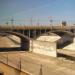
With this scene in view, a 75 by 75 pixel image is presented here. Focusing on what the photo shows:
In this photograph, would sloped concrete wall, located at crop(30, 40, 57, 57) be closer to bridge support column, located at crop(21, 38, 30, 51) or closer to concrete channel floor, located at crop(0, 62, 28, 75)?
bridge support column, located at crop(21, 38, 30, 51)

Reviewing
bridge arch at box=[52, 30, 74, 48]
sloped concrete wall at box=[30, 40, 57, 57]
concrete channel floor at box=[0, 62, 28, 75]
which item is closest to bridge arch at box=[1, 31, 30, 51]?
sloped concrete wall at box=[30, 40, 57, 57]

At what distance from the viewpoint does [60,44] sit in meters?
65.8

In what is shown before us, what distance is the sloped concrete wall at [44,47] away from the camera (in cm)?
4562

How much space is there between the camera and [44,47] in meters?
48.9

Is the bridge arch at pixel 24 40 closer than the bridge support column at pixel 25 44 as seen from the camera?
Yes

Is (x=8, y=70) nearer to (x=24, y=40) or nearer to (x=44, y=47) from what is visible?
(x=44, y=47)

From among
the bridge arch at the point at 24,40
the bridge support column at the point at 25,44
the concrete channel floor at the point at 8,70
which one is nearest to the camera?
the concrete channel floor at the point at 8,70

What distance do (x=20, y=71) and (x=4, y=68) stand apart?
5229 mm

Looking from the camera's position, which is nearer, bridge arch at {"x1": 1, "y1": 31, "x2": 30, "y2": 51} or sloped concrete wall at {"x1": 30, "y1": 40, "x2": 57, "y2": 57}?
sloped concrete wall at {"x1": 30, "y1": 40, "x2": 57, "y2": 57}

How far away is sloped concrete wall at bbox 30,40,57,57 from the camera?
45.6 meters

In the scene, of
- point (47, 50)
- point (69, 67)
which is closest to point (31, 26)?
point (47, 50)

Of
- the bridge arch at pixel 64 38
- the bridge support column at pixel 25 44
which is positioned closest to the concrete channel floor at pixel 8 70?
the bridge support column at pixel 25 44

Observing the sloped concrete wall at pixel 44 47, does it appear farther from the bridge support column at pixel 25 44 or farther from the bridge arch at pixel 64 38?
the bridge arch at pixel 64 38

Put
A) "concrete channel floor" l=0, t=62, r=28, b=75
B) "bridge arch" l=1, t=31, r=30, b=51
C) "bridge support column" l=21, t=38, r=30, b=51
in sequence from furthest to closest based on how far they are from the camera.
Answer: "bridge support column" l=21, t=38, r=30, b=51 → "bridge arch" l=1, t=31, r=30, b=51 → "concrete channel floor" l=0, t=62, r=28, b=75
